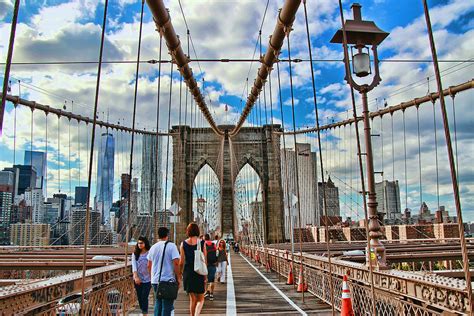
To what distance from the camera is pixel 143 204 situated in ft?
93.9

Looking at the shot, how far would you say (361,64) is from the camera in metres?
6.30

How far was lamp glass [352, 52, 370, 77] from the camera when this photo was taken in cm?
629

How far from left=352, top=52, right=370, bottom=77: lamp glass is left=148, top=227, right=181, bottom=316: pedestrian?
3.84m

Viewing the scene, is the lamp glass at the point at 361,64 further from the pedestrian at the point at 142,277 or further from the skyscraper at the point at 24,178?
the skyscraper at the point at 24,178

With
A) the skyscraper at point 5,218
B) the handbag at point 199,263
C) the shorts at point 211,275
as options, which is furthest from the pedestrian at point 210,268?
the skyscraper at point 5,218

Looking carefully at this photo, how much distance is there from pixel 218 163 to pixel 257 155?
405 centimetres

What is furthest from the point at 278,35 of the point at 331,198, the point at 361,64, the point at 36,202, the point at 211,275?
the point at 331,198

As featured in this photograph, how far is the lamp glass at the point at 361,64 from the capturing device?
20.6 feet

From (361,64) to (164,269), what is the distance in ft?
13.6

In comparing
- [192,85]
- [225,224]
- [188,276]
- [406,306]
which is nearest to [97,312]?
[188,276]

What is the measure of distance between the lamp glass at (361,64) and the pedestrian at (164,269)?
384cm

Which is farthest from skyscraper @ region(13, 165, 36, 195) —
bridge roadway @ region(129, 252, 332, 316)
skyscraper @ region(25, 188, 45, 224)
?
bridge roadway @ region(129, 252, 332, 316)

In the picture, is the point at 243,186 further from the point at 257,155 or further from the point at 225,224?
the point at 225,224

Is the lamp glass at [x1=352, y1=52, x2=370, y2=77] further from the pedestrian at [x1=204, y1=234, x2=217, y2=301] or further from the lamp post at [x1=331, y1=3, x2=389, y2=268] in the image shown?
the pedestrian at [x1=204, y1=234, x2=217, y2=301]
